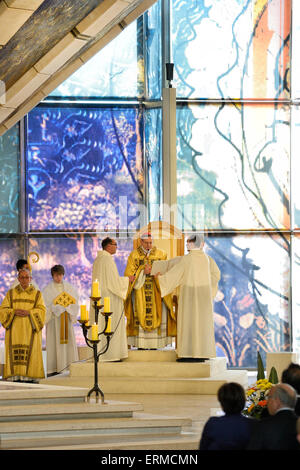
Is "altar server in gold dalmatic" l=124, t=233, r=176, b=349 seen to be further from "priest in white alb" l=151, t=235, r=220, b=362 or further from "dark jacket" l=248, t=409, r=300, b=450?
"dark jacket" l=248, t=409, r=300, b=450

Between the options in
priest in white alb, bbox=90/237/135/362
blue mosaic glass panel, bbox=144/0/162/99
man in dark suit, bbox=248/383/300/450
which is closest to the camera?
man in dark suit, bbox=248/383/300/450

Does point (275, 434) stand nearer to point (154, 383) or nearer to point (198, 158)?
point (154, 383)

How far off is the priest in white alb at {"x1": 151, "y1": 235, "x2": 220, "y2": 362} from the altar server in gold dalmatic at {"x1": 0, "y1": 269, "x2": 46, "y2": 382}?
1541 mm

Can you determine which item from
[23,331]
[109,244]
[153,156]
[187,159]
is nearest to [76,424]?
[23,331]

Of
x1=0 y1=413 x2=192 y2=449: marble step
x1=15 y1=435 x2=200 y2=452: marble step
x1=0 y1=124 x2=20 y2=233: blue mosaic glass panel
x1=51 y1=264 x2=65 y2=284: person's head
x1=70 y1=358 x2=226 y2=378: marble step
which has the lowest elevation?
x1=15 y1=435 x2=200 y2=452: marble step

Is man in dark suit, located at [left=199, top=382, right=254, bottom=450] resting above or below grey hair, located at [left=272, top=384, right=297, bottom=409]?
below

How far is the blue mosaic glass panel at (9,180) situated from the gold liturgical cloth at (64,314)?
282cm

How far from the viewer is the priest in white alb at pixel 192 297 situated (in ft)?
38.0

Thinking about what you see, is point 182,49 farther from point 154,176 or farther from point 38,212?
point 38,212

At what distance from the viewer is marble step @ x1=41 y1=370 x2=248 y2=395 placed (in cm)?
1112

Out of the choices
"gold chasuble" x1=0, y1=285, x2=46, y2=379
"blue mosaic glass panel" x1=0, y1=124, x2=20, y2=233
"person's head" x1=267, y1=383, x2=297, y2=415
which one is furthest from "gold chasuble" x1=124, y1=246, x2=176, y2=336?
"person's head" x1=267, y1=383, x2=297, y2=415

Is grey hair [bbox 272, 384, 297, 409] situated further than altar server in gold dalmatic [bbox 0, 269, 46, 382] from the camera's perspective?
No

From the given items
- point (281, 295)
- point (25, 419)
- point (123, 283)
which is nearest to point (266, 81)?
point (281, 295)

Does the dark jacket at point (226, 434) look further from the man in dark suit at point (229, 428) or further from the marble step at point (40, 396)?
the marble step at point (40, 396)
